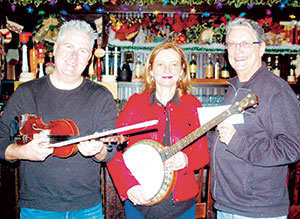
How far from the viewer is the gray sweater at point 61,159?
1.55 m

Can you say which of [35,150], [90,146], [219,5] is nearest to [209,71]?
[219,5]

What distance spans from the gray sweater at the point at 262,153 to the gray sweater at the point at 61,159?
2.79 feet

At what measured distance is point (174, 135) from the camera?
5.99 feet

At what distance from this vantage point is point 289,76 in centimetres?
421

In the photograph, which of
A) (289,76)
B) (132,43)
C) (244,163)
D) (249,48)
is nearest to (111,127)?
(244,163)

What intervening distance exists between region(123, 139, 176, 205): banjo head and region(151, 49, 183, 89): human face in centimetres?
48

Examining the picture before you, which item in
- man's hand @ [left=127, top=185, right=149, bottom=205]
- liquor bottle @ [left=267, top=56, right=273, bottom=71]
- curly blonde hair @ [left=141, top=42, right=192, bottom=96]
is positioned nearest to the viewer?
man's hand @ [left=127, top=185, right=149, bottom=205]

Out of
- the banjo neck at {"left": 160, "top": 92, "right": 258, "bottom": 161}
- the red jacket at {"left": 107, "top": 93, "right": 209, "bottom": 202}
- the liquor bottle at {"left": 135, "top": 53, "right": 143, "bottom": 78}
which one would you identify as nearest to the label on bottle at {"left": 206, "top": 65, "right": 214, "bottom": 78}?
the liquor bottle at {"left": 135, "top": 53, "right": 143, "bottom": 78}

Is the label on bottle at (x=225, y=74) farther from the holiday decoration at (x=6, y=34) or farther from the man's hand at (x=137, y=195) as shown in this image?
the holiday decoration at (x=6, y=34)

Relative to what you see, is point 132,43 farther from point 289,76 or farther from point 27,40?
point 289,76

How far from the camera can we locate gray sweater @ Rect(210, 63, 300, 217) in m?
1.50

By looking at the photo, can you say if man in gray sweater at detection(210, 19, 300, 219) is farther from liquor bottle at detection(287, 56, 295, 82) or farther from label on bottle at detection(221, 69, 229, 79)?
liquor bottle at detection(287, 56, 295, 82)

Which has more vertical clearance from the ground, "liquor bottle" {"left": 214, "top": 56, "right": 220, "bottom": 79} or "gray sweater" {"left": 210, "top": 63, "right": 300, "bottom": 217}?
"liquor bottle" {"left": 214, "top": 56, "right": 220, "bottom": 79}

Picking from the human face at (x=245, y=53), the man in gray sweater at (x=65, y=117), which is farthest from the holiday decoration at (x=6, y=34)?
the human face at (x=245, y=53)
